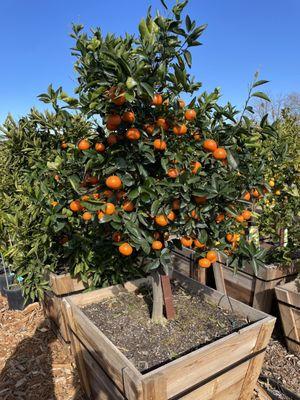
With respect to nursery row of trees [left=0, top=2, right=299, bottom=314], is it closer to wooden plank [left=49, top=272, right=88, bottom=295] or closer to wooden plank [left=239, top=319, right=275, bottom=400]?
wooden plank [left=239, top=319, right=275, bottom=400]

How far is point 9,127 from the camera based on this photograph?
10.3 feet

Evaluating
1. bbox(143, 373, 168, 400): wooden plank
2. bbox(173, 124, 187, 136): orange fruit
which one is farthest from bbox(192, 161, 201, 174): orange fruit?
bbox(143, 373, 168, 400): wooden plank

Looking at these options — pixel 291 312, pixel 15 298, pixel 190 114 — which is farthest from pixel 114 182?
pixel 15 298

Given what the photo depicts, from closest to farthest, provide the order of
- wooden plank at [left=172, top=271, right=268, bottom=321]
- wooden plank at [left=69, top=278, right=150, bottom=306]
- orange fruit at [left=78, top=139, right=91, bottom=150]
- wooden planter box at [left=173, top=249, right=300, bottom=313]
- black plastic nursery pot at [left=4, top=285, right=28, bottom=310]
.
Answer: orange fruit at [left=78, top=139, right=91, bottom=150] → wooden plank at [left=172, top=271, right=268, bottom=321] → wooden plank at [left=69, top=278, right=150, bottom=306] → wooden planter box at [left=173, top=249, right=300, bottom=313] → black plastic nursery pot at [left=4, top=285, right=28, bottom=310]

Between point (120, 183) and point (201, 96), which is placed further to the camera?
point (201, 96)

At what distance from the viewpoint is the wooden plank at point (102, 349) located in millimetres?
1552

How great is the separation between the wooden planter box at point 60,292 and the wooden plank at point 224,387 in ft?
4.22

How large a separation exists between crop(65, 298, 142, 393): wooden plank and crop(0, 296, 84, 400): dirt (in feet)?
2.04

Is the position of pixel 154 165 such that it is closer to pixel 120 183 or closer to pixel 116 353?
pixel 120 183

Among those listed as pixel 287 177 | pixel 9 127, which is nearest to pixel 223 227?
pixel 287 177

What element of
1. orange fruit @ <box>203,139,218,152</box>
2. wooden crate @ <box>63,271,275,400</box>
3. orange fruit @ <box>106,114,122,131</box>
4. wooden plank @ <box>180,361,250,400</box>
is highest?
orange fruit @ <box>106,114,122,131</box>

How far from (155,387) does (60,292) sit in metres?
1.46

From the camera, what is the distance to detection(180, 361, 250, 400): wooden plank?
1.66 metres

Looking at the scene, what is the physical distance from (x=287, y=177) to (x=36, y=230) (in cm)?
260
